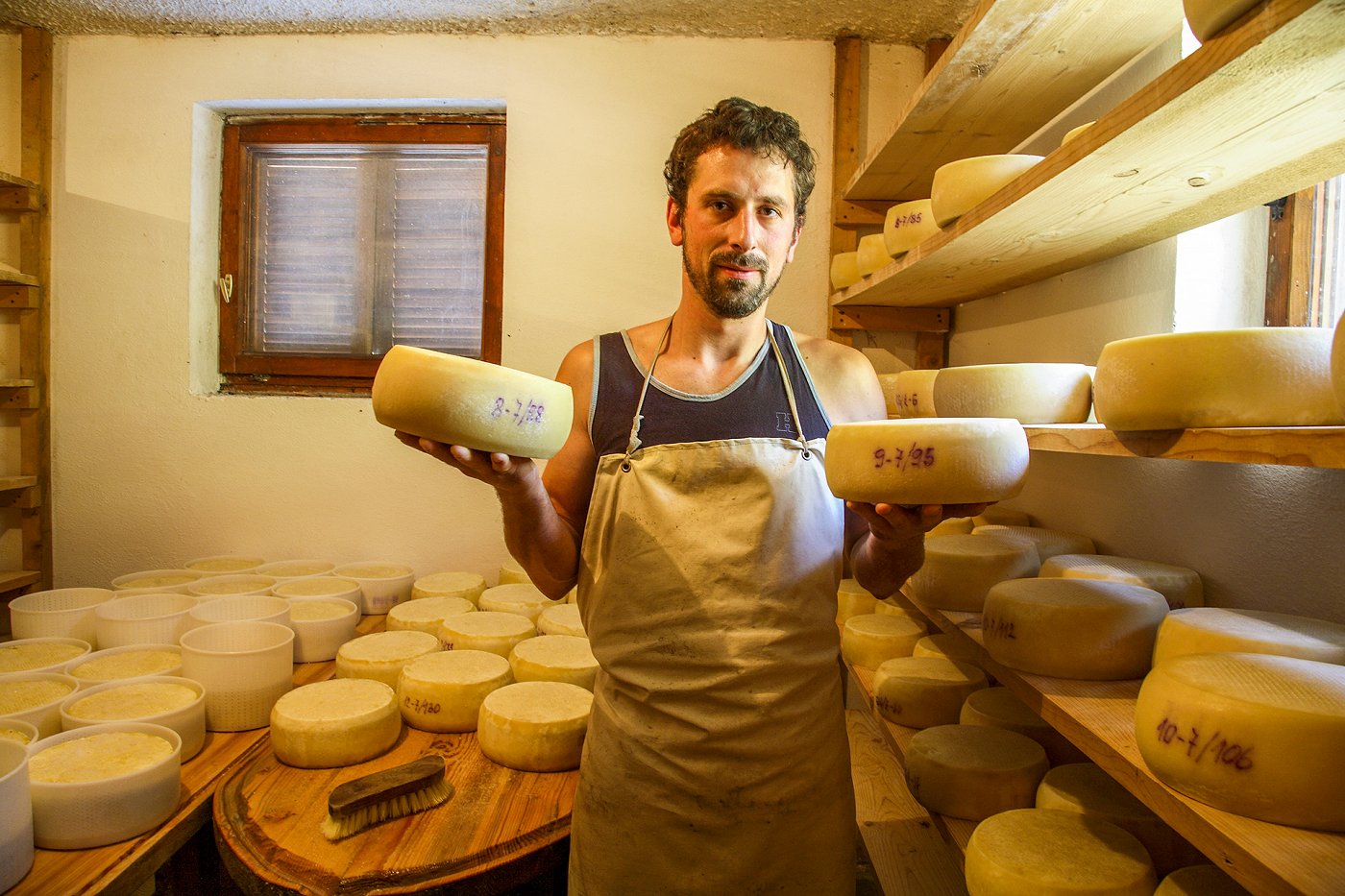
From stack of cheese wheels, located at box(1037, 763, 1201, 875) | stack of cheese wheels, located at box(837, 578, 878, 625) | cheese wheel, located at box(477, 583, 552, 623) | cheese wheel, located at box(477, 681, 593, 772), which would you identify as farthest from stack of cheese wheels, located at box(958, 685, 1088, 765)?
cheese wheel, located at box(477, 583, 552, 623)

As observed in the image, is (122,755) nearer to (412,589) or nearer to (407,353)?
(407,353)

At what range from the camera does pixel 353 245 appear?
3281 millimetres

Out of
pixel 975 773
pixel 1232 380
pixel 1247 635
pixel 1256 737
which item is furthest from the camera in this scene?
pixel 975 773

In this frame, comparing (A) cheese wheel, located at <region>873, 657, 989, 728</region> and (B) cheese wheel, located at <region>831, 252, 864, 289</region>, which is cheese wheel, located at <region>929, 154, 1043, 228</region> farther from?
(A) cheese wheel, located at <region>873, 657, 989, 728</region>

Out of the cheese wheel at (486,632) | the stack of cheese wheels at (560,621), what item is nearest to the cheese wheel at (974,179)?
the stack of cheese wheels at (560,621)

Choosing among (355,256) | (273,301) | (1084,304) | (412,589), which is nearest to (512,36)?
(355,256)

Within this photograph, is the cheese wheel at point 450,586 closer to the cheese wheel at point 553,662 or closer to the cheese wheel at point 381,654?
the cheese wheel at point 381,654

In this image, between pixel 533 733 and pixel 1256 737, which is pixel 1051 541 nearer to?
pixel 1256 737

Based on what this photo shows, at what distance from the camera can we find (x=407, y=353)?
3.72 feet

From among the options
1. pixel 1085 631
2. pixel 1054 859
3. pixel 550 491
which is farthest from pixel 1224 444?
pixel 550 491

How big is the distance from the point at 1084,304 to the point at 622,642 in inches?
54.9

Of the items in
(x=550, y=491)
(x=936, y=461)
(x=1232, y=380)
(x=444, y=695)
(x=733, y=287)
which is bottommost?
(x=444, y=695)

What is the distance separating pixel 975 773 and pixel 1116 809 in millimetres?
254

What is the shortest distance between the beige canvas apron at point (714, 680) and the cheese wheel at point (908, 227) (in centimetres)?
89
